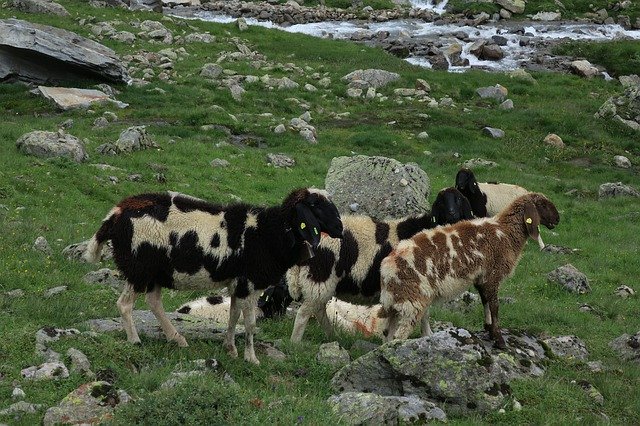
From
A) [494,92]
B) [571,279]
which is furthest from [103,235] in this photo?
[494,92]

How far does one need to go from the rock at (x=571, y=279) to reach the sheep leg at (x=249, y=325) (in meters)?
9.52

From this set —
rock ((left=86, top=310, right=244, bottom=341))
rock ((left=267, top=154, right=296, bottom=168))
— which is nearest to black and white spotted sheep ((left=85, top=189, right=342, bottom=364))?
rock ((left=86, top=310, right=244, bottom=341))

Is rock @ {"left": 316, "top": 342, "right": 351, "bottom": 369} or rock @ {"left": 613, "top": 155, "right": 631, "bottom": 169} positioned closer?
rock @ {"left": 316, "top": 342, "right": 351, "bottom": 369}

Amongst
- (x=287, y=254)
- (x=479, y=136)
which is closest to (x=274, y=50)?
(x=479, y=136)

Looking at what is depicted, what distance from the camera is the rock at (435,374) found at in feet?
33.0

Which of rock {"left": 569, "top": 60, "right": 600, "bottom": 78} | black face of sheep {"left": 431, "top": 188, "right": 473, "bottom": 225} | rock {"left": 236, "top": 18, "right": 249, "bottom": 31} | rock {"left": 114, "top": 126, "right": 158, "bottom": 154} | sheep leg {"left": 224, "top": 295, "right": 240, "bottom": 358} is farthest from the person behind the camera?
rock {"left": 236, "top": 18, "right": 249, "bottom": 31}

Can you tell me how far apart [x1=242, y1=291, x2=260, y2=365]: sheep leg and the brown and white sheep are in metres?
2.03

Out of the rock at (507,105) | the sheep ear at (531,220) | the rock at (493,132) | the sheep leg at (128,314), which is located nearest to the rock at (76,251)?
the sheep leg at (128,314)

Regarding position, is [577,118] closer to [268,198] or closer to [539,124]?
[539,124]

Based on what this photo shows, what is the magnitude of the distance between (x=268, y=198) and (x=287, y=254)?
11843 millimetres

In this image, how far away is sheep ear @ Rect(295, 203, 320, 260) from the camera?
11336mm

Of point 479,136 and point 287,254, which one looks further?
point 479,136

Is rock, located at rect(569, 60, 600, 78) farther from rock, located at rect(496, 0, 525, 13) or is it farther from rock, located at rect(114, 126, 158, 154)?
rock, located at rect(114, 126, 158, 154)

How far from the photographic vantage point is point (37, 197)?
19.7m
